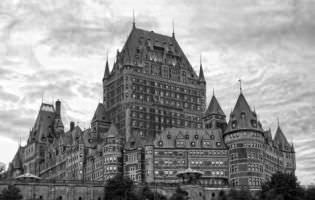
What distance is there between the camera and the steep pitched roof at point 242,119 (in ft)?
619

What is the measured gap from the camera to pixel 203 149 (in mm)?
190375

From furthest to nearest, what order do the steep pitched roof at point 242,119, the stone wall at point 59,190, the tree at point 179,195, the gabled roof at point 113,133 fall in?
the gabled roof at point 113,133, the steep pitched roof at point 242,119, the stone wall at point 59,190, the tree at point 179,195

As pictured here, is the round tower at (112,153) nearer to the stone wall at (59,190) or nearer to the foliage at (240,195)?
the stone wall at (59,190)

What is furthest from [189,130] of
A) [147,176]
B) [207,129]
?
[147,176]

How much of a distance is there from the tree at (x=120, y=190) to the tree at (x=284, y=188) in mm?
30459

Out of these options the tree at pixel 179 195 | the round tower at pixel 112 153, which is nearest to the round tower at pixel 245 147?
the tree at pixel 179 195

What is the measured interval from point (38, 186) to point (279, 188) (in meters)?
55.9

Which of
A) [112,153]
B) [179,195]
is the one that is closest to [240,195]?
[179,195]

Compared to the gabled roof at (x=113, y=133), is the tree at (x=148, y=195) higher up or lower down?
lower down

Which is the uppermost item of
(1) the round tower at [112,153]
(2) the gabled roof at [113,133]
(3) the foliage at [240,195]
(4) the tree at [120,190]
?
(2) the gabled roof at [113,133]

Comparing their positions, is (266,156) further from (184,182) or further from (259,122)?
(184,182)

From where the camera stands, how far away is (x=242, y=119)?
189625mm

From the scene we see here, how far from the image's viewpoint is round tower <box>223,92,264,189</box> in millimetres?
183375

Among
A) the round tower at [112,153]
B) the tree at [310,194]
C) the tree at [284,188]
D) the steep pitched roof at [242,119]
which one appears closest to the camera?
the tree at [284,188]
